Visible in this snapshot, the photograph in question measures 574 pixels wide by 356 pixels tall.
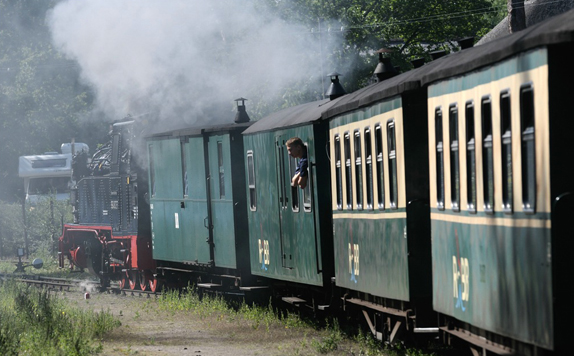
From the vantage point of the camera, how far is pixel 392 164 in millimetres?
11000

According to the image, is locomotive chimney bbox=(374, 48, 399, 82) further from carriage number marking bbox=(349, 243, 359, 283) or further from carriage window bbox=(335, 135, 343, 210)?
carriage number marking bbox=(349, 243, 359, 283)

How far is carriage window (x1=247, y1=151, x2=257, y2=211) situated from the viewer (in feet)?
55.7

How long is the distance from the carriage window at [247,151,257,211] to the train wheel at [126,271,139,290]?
304 inches

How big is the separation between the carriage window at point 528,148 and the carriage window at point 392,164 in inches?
136

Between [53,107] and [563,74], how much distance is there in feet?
170

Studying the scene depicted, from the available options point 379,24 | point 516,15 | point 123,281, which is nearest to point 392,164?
point 516,15

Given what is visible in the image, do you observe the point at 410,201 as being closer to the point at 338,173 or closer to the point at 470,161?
the point at 470,161

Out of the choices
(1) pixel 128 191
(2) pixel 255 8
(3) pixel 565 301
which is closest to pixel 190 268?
(1) pixel 128 191

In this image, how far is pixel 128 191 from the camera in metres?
23.8

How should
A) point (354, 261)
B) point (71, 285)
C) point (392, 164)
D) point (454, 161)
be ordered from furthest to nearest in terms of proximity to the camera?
1. point (71, 285)
2. point (354, 261)
3. point (392, 164)
4. point (454, 161)

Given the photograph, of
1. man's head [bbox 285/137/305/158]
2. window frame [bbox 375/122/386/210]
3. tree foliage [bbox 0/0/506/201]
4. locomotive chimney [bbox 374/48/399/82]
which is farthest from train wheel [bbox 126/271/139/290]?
window frame [bbox 375/122/386/210]

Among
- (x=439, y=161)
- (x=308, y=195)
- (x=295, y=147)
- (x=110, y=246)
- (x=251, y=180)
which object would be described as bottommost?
(x=110, y=246)

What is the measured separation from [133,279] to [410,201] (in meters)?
14.8

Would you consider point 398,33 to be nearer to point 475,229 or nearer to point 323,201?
point 323,201
